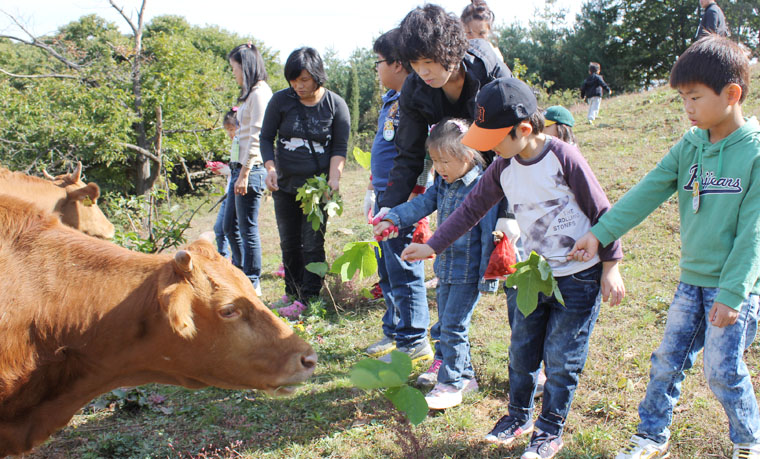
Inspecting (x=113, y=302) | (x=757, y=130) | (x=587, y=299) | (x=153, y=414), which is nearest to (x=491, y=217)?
(x=587, y=299)

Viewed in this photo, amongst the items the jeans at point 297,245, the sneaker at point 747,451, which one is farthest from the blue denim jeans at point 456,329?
the jeans at point 297,245

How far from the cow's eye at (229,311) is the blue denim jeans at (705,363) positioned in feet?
6.55

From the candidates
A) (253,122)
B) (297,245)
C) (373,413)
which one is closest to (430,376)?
(373,413)

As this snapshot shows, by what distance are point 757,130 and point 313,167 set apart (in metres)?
3.62

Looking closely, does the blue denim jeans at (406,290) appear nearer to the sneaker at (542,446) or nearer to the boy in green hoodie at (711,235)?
the sneaker at (542,446)

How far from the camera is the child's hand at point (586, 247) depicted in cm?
246

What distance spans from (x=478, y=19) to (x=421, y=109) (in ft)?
5.86

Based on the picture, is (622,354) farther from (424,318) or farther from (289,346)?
(289,346)

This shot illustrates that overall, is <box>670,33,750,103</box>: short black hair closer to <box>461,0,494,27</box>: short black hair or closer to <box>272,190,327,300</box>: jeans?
<box>461,0,494,27</box>: short black hair

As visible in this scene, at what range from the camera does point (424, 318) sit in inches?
160

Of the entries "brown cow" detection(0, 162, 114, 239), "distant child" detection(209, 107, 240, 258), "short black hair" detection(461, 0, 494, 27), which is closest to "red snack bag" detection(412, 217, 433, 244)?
"short black hair" detection(461, 0, 494, 27)

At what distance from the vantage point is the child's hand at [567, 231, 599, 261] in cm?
246

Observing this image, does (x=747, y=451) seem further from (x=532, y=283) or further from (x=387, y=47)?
(x=387, y=47)

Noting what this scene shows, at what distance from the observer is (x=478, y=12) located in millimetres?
4812
